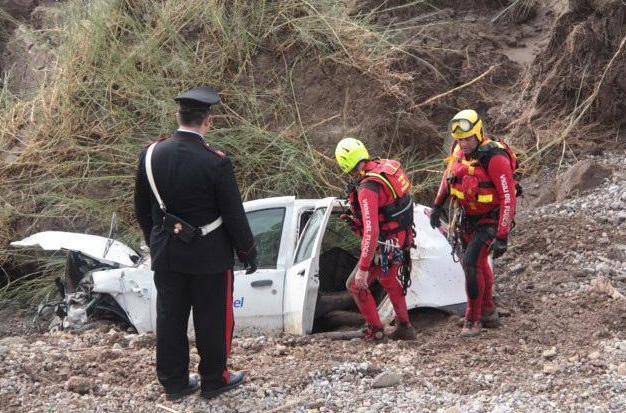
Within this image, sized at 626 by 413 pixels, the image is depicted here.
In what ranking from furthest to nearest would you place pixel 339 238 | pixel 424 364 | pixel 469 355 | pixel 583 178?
pixel 583 178 → pixel 339 238 → pixel 469 355 → pixel 424 364

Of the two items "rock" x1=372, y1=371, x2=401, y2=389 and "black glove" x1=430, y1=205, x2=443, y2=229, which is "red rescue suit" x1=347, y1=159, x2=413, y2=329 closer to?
"black glove" x1=430, y1=205, x2=443, y2=229

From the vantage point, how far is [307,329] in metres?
7.42

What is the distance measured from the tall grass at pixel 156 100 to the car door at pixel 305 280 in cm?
285

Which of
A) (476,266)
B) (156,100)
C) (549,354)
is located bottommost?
(549,354)

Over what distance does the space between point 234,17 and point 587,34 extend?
441cm

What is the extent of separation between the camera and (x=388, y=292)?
705 cm

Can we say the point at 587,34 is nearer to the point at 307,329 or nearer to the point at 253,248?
the point at 307,329

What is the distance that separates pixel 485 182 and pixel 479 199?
0.46 ft

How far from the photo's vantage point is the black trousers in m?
5.32

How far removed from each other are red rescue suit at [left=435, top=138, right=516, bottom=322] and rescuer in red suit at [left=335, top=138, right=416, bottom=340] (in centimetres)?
41

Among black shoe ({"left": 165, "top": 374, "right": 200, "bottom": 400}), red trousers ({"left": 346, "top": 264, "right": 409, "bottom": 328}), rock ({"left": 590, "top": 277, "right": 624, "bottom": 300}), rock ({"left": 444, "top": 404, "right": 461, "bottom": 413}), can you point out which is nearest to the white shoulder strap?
black shoe ({"left": 165, "top": 374, "right": 200, "bottom": 400})

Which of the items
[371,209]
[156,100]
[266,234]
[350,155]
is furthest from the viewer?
[156,100]

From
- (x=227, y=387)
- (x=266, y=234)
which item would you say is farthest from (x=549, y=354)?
(x=266, y=234)

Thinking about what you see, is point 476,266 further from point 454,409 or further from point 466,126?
point 454,409
